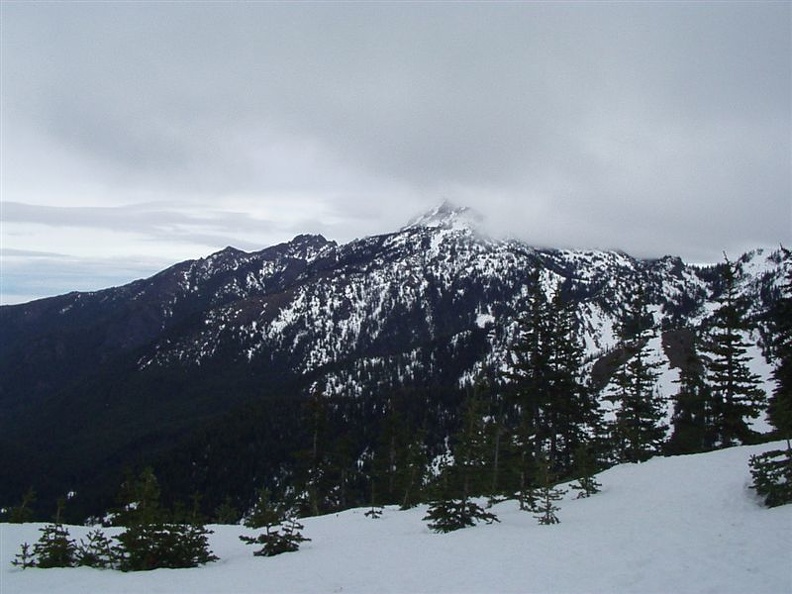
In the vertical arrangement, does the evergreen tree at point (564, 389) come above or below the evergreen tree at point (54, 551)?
above

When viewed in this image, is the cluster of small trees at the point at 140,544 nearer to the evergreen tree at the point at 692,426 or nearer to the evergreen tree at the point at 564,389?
the evergreen tree at the point at 564,389

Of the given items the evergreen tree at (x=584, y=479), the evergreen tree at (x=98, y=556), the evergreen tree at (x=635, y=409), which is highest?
the evergreen tree at (x=635, y=409)

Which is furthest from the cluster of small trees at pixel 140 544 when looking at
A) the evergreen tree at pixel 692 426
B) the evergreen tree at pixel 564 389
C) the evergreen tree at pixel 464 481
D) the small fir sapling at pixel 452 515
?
the evergreen tree at pixel 692 426

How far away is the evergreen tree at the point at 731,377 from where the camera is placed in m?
32.1

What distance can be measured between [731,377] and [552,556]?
2452 centimetres

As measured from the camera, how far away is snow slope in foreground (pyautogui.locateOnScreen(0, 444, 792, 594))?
41.9 ft

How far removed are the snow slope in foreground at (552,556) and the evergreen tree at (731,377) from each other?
29.0 ft

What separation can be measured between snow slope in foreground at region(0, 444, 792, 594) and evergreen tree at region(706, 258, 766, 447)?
8.85 meters

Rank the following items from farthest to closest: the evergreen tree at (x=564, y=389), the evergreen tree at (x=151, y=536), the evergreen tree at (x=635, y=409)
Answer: the evergreen tree at (x=635, y=409)
the evergreen tree at (x=564, y=389)
the evergreen tree at (x=151, y=536)

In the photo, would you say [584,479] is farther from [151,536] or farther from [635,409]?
[151,536]

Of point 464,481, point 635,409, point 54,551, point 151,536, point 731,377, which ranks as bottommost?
point 54,551

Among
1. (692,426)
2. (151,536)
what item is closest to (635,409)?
(692,426)

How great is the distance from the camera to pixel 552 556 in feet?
50.9

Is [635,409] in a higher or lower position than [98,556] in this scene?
higher
